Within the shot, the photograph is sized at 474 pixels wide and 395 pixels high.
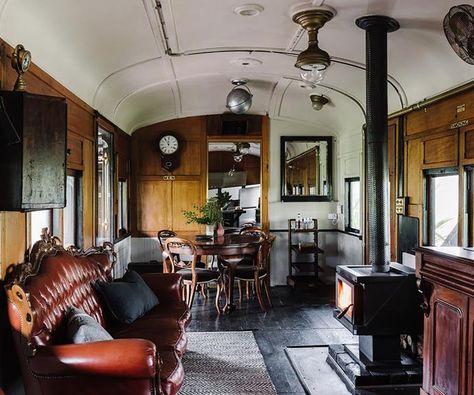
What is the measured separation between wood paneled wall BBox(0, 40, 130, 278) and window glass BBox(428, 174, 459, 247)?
324cm

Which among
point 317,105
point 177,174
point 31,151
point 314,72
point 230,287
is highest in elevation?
point 317,105

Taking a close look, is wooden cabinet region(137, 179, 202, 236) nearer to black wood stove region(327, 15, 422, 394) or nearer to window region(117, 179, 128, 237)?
window region(117, 179, 128, 237)

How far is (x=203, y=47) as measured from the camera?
4070 millimetres

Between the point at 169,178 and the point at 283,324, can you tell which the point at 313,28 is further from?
the point at 169,178

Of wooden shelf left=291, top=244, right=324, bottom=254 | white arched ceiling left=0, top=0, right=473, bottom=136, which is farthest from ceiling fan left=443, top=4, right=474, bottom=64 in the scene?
wooden shelf left=291, top=244, right=324, bottom=254

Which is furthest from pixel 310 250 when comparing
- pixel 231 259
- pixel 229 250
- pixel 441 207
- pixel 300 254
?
pixel 441 207

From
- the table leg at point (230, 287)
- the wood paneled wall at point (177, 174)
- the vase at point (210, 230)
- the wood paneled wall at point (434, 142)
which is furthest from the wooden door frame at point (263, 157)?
the wood paneled wall at point (434, 142)

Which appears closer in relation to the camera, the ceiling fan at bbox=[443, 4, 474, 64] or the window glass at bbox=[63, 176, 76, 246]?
the ceiling fan at bbox=[443, 4, 474, 64]

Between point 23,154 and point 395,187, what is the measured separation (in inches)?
146

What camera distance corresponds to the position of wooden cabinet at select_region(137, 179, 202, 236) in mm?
7039

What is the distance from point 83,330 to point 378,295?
2007 millimetres

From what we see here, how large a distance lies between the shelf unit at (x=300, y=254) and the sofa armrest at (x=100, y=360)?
463 centimetres

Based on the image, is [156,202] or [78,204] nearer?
[78,204]

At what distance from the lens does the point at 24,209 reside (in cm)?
240
